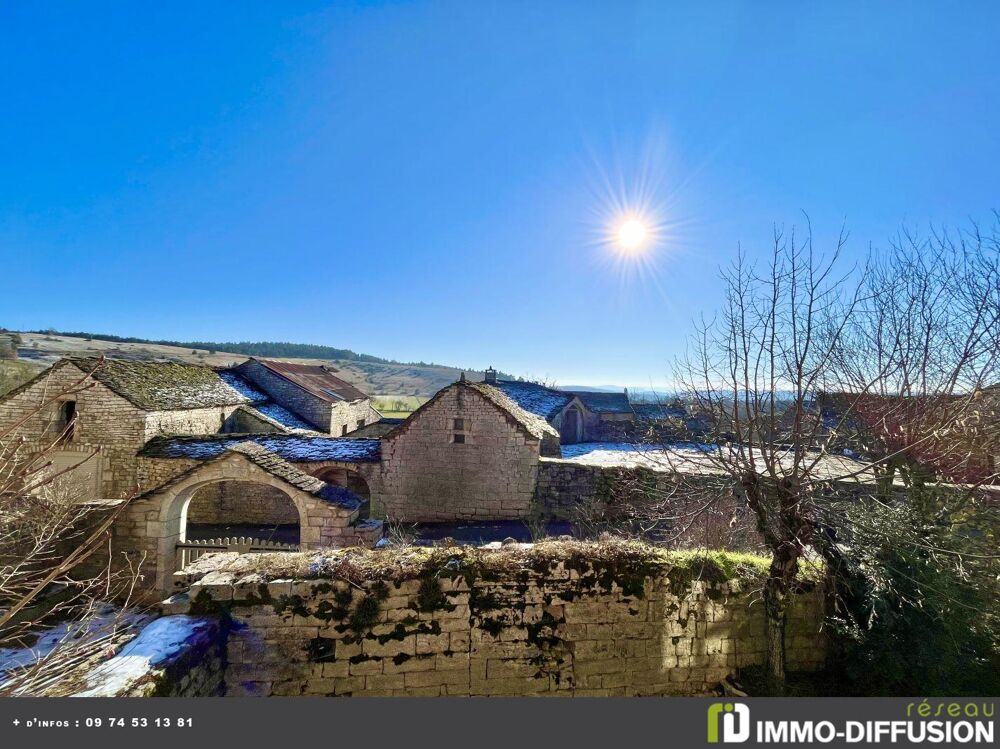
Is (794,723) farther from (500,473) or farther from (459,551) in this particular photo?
(500,473)

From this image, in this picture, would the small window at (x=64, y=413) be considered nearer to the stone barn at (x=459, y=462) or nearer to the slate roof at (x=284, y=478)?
the slate roof at (x=284, y=478)

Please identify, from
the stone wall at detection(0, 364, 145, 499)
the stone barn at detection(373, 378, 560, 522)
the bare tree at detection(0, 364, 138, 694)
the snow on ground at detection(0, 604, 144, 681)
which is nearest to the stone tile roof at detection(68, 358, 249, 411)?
the stone wall at detection(0, 364, 145, 499)

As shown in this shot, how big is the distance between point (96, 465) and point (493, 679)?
15.3 meters

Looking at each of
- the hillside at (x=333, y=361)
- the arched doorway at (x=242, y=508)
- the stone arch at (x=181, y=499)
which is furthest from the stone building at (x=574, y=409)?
the hillside at (x=333, y=361)

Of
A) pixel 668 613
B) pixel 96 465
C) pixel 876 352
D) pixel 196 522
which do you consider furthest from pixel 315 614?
pixel 96 465

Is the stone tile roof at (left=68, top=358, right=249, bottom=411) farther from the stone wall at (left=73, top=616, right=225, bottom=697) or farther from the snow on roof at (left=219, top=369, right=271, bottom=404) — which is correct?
the stone wall at (left=73, top=616, right=225, bottom=697)

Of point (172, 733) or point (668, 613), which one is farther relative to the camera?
point (668, 613)

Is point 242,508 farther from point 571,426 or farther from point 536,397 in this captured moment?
point 571,426

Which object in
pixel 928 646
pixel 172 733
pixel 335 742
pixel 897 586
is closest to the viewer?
pixel 172 733

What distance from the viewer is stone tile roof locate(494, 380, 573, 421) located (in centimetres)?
1942

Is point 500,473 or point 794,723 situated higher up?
point 500,473

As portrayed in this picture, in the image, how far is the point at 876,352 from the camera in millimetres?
8523

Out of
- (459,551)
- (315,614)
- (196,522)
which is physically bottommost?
(196,522)

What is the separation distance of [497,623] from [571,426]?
70.0ft
